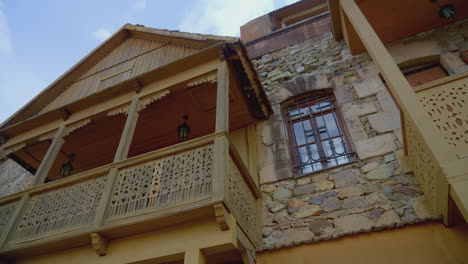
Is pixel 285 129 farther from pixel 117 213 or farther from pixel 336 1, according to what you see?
pixel 117 213

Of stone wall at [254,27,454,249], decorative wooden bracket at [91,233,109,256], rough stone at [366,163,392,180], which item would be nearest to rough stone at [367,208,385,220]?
stone wall at [254,27,454,249]

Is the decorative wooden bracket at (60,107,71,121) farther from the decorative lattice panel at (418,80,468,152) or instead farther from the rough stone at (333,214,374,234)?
the decorative lattice panel at (418,80,468,152)

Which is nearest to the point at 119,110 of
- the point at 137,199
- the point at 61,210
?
the point at 61,210

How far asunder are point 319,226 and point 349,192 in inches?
27.5

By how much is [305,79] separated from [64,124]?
499 cm

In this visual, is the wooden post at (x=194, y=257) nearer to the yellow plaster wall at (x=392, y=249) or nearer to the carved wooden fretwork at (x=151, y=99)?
the yellow plaster wall at (x=392, y=249)

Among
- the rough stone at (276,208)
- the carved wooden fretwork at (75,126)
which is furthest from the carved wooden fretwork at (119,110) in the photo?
the rough stone at (276,208)

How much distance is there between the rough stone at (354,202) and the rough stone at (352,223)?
165 mm

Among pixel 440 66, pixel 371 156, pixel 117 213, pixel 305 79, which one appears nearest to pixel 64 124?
pixel 117 213

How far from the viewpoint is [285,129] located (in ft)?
19.4

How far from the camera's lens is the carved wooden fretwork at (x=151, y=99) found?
5.34m

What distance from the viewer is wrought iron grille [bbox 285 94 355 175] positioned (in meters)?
5.18

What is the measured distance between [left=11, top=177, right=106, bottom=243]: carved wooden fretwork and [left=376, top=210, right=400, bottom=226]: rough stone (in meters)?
3.93

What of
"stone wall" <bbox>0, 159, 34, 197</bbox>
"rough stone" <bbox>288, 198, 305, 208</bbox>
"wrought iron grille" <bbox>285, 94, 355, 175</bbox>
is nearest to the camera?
"rough stone" <bbox>288, 198, 305, 208</bbox>
